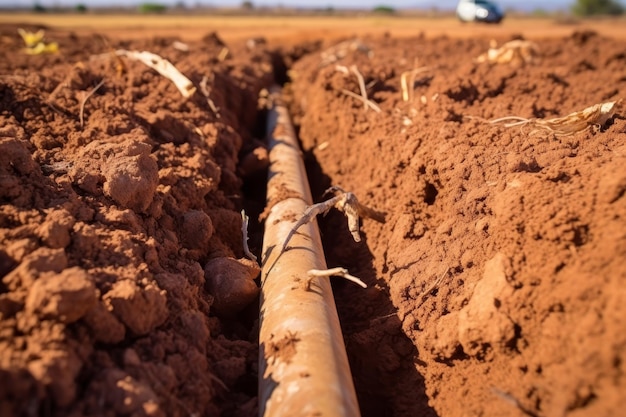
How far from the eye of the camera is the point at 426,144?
302 cm

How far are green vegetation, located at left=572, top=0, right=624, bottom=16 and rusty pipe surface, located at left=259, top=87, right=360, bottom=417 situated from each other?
1710 inches

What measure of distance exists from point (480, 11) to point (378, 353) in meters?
19.6

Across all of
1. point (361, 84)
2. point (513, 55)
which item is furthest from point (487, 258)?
point (513, 55)

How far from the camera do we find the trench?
6.98ft

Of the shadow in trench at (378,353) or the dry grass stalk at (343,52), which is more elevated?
the dry grass stalk at (343,52)

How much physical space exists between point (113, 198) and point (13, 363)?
1.07m

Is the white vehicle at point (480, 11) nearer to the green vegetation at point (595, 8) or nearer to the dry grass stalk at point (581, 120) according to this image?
the dry grass stalk at point (581, 120)

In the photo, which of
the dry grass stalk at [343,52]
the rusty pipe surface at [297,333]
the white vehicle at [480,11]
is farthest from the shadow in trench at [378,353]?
the white vehicle at [480,11]

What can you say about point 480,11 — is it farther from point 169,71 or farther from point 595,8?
point 595,8

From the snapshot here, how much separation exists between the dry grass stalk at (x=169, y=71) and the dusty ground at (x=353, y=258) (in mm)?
161

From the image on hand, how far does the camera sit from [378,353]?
2.27m

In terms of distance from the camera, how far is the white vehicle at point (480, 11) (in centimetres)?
1786

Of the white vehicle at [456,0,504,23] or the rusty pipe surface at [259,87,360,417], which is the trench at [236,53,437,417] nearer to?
the rusty pipe surface at [259,87,360,417]

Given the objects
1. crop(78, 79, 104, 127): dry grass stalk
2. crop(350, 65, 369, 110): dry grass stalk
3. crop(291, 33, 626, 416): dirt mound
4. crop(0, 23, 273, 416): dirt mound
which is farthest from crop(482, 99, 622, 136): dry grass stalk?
crop(78, 79, 104, 127): dry grass stalk
